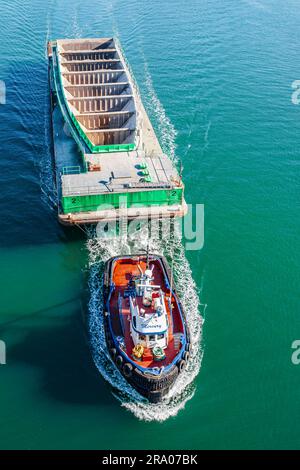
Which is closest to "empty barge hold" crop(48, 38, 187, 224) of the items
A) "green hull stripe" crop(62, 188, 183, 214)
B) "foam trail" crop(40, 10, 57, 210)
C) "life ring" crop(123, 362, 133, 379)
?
"green hull stripe" crop(62, 188, 183, 214)

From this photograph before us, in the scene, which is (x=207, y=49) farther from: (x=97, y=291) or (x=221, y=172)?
(x=97, y=291)

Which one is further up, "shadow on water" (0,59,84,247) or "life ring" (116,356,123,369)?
"shadow on water" (0,59,84,247)

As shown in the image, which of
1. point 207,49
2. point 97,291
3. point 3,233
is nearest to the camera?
point 97,291

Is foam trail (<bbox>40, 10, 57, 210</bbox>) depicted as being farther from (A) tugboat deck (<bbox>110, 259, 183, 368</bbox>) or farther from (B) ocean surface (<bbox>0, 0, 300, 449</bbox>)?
(A) tugboat deck (<bbox>110, 259, 183, 368</bbox>)

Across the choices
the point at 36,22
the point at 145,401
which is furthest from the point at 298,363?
the point at 36,22

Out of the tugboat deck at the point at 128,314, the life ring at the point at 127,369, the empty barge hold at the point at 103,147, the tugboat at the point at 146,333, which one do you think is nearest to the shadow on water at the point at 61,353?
the life ring at the point at 127,369

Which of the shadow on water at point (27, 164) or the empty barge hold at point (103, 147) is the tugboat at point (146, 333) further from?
the shadow on water at point (27, 164)

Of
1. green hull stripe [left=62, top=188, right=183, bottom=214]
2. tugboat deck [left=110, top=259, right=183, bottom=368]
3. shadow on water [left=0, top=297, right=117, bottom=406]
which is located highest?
green hull stripe [left=62, top=188, right=183, bottom=214]
